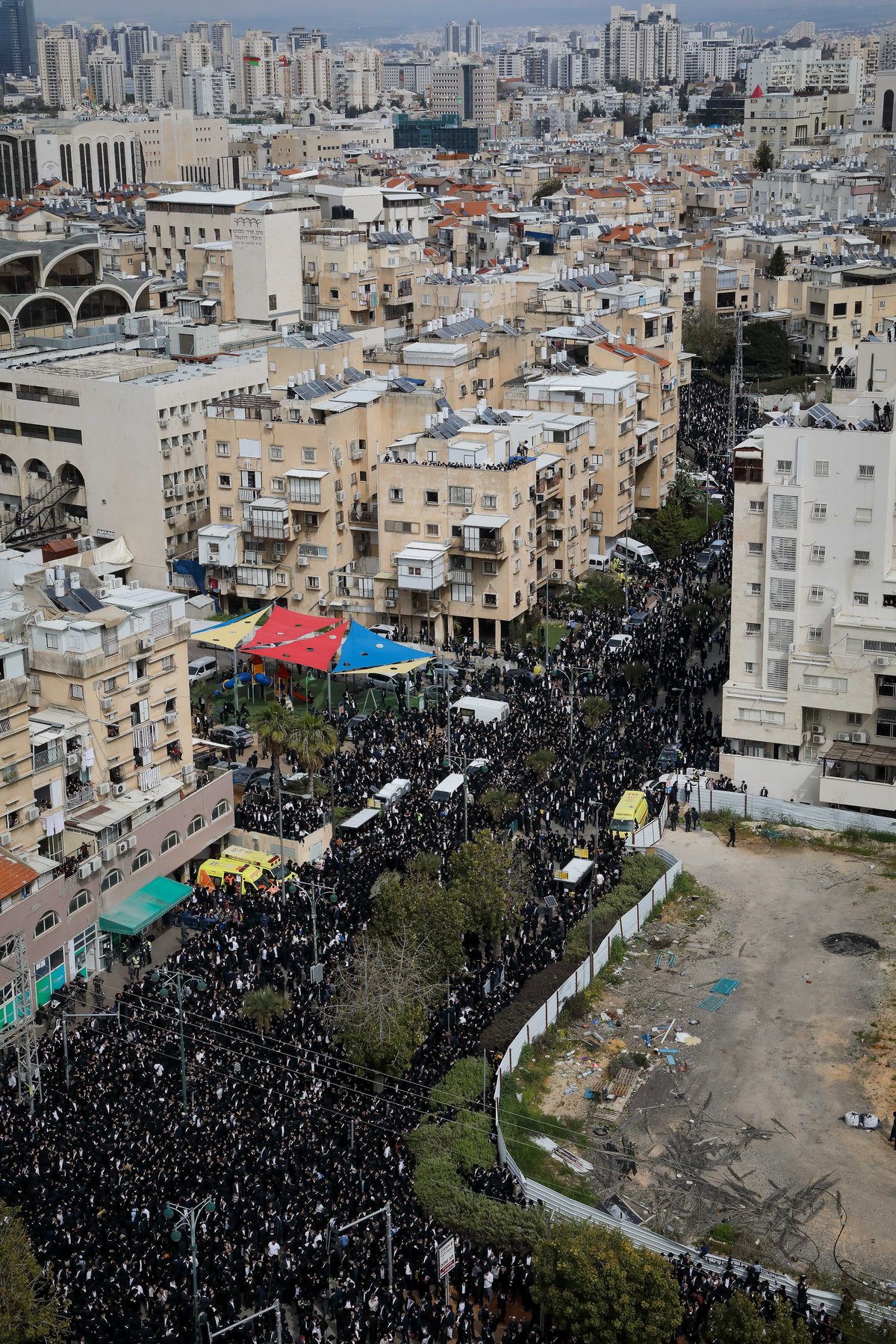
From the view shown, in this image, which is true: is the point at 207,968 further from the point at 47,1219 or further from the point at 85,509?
the point at 85,509

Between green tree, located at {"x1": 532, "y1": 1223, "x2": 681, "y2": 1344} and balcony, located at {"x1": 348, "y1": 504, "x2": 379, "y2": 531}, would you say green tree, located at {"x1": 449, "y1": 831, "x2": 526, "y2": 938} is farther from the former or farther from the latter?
balcony, located at {"x1": 348, "y1": 504, "x2": 379, "y2": 531}

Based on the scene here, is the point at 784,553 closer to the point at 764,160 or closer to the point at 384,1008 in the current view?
the point at 384,1008

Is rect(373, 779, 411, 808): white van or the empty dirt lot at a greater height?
rect(373, 779, 411, 808): white van

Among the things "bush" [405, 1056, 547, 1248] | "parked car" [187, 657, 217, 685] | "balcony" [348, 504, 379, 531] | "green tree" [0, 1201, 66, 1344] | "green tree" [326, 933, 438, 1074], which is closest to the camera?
"green tree" [0, 1201, 66, 1344]

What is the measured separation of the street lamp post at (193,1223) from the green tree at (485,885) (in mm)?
8434

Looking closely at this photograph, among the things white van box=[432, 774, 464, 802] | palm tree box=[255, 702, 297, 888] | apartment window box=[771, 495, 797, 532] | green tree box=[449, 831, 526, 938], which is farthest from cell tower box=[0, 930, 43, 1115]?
apartment window box=[771, 495, 797, 532]

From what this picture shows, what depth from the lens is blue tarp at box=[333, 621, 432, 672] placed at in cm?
4538

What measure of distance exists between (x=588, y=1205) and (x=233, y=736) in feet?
69.2

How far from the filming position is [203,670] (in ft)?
162

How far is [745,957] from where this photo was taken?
3391 centimetres

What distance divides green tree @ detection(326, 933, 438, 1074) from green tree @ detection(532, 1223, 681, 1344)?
634cm

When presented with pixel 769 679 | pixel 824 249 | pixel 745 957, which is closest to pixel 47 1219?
pixel 745 957

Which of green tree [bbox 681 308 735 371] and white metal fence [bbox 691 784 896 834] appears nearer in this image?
white metal fence [bbox 691 784 896 834]

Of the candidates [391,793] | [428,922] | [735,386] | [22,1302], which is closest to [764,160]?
[735,386]
